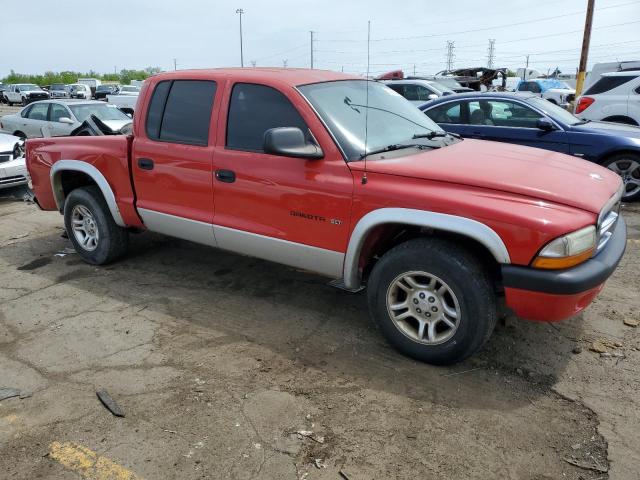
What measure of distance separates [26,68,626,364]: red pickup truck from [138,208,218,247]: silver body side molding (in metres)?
0.01

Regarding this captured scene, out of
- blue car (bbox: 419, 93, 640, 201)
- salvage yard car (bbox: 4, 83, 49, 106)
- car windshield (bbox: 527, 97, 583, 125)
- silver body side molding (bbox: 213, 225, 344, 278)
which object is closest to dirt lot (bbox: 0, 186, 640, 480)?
silver body side molding (bbox: 213, 225, 344, 278)

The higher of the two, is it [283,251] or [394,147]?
[394,147]

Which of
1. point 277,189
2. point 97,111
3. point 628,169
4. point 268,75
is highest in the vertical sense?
point 268,75

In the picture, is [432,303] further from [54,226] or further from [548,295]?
[54,226]

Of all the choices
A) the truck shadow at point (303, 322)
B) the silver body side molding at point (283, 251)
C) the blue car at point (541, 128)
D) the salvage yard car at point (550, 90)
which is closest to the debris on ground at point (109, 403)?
the truck shadow at point (303, 322)

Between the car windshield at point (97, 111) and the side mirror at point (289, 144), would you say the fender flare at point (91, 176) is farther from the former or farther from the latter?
the car windshield at point (97, 111)

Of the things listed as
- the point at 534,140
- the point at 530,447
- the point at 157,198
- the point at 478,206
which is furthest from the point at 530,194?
the point at 534,140

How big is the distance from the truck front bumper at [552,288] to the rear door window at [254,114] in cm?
182

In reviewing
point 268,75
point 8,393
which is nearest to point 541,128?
point 268,75

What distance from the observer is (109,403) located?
299cm

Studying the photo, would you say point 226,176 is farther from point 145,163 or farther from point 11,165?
point 11,165

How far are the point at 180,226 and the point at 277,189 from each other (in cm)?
117

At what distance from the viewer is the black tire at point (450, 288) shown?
3018 millimetres

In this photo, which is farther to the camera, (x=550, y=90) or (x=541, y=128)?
(x=550, y=90)
